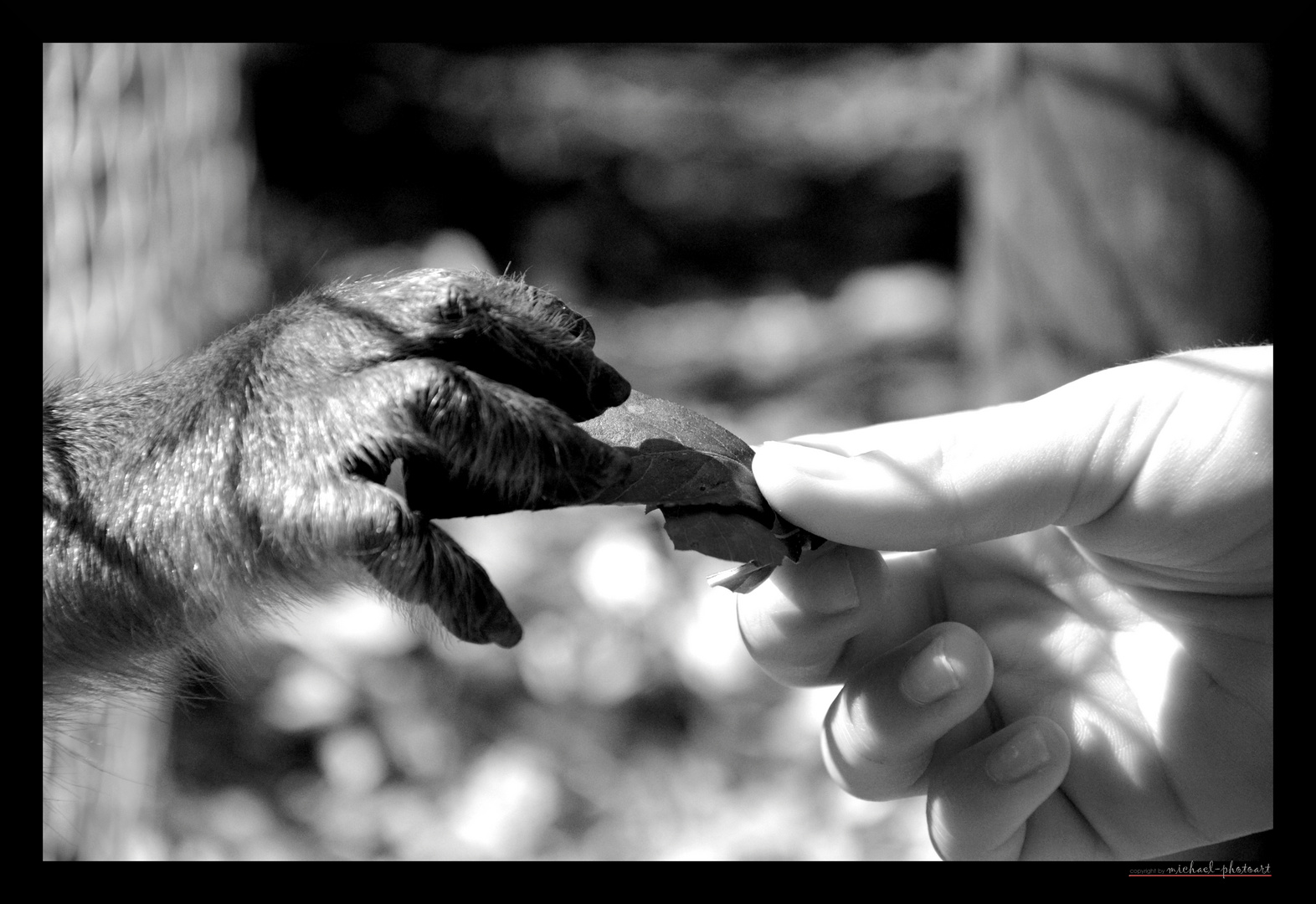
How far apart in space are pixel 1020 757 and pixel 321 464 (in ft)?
4.05

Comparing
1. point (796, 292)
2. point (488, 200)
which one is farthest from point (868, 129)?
point (488, 200)

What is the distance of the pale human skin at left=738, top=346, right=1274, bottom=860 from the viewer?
5.02 ft

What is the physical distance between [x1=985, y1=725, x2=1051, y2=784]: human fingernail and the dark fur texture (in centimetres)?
95

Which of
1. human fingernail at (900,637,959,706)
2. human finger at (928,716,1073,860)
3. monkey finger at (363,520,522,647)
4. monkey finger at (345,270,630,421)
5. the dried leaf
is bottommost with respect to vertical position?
human finger at (928,716,1073,860)

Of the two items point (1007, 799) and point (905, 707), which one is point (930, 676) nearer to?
point (905, 707)

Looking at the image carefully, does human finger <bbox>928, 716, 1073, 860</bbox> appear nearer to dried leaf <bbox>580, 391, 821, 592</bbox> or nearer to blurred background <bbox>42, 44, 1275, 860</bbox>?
dried leaf <bbox>580, 391, 821, 592</bbox>

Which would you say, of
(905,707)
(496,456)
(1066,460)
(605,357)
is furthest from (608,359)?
(496,456)

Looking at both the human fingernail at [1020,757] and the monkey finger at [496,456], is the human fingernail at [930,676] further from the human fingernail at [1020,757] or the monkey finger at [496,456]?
the monkey finger at [496,456]

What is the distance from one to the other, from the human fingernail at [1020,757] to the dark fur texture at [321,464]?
947 mm

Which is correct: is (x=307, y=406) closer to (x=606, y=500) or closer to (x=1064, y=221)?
(x=606, y=500)

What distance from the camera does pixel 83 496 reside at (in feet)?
4.95

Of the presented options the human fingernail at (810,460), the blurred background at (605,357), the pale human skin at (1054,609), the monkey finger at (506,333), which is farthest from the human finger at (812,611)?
the blurred background at (605,357)

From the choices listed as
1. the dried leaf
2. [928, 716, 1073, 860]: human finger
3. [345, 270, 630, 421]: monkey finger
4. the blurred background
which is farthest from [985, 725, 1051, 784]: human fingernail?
the blurred background

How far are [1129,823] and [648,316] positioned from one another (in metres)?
5.26
